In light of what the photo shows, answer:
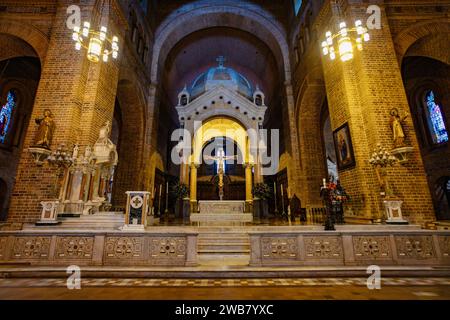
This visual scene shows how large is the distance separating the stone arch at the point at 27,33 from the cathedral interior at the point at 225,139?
A: 0.20 ft

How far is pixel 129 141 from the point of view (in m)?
14.9

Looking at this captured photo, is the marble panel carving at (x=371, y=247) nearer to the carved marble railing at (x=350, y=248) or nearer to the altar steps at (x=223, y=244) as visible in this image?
the carved marble railing at (x=350, y=248)

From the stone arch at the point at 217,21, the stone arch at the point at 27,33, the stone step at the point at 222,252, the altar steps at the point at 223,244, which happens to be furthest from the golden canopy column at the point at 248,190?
the stone arch at the point at 27,33

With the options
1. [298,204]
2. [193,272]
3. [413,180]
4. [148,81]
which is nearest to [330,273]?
[193,272]

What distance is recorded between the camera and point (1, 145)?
1342cm

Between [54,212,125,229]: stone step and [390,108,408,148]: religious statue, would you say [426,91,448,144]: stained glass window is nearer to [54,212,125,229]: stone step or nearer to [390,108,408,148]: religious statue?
[390,108,408,148]: religious statue

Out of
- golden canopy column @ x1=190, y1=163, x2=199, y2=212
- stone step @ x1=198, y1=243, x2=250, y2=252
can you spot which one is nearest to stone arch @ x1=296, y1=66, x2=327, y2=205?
golden canopy column @ x1=190, y1=163, x2=199, y2=212

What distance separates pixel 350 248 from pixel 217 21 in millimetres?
19836

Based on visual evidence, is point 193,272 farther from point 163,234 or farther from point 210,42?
point 210,42

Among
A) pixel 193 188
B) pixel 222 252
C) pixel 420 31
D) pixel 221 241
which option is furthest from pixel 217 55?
pixel 222 252

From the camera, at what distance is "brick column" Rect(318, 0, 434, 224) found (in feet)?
24.9

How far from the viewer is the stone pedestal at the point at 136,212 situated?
6215 millimetres

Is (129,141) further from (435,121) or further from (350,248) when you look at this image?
(435,121)
